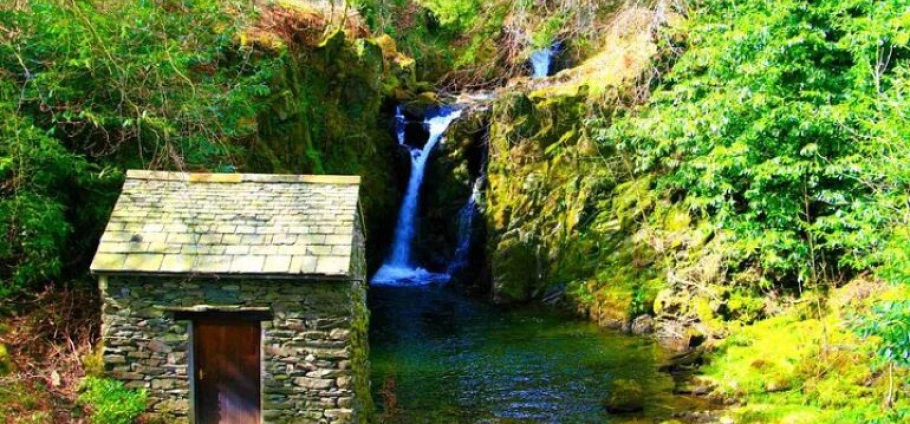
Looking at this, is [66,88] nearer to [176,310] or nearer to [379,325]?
[176,310]

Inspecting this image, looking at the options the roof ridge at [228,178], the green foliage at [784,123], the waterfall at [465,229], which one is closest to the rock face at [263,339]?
the roof ridge at [228,178]

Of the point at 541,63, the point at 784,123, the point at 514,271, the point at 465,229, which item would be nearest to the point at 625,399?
the point at 784,123

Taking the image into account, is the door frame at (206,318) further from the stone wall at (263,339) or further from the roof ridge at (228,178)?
the roof ridge at (228,178)

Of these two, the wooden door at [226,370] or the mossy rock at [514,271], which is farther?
the mossy rock at [514,271]

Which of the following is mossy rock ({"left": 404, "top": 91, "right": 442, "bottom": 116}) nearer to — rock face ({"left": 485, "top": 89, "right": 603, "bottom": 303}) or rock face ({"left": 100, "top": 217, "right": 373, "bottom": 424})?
rock face ({"left": 485, "top": 89, "right": 603, "bottom": 303})

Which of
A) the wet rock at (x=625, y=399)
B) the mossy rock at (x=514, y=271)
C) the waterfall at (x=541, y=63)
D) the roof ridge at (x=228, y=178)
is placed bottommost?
the wet rock at (x=625, y=399)

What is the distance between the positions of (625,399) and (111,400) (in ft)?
26.7

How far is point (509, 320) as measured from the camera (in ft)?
60.3

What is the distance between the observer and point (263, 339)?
28.9 ft

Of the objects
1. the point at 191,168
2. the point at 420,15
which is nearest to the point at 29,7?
the point at 191,168

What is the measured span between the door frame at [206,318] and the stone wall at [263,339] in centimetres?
4

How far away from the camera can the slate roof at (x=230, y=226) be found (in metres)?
8.63

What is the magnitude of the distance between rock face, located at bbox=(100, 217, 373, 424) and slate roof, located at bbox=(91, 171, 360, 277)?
0.84 ft

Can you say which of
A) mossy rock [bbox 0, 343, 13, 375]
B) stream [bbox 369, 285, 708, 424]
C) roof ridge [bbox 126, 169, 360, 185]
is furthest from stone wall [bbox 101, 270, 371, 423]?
stream [bbox 369, 285, 708, 424]
